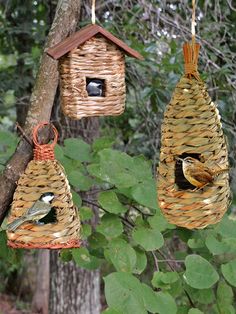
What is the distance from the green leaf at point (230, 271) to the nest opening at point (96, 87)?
1.86ft

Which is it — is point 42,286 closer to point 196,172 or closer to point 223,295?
point 223,295

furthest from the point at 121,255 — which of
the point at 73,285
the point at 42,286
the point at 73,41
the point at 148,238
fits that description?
the point at 42,286

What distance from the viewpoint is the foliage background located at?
4.44 feet

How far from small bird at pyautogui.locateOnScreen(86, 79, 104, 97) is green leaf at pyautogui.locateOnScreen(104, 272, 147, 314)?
449mm

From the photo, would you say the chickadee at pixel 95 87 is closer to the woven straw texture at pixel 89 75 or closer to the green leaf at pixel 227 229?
the woven straw texture at pixel 89 75

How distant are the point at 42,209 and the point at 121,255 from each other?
381 mm

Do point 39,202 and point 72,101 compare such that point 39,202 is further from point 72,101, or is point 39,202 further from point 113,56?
point 113,56

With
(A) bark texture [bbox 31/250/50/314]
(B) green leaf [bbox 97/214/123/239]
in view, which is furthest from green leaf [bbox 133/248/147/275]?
(A) bark texture [bbox 31/250/50/314]

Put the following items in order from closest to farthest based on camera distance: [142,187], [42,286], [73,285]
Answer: [142,187] < [73,285] < [42,286]

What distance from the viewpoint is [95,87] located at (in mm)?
1297

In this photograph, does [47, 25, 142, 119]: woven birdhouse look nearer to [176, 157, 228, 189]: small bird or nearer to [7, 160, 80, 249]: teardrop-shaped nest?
[7, 160, 80, 249]: teardrop-shaped nest

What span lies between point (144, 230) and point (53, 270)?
1.62 m

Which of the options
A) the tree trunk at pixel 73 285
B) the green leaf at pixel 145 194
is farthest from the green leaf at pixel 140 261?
the tree trunk at pixel 73 285

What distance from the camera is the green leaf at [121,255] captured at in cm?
139
